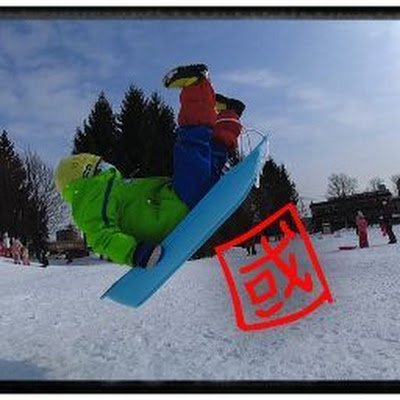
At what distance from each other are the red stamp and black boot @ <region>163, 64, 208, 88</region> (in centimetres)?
86

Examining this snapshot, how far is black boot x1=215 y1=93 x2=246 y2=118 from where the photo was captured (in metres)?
3.59

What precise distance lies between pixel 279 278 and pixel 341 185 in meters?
0.69

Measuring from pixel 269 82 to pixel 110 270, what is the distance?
1409 mm

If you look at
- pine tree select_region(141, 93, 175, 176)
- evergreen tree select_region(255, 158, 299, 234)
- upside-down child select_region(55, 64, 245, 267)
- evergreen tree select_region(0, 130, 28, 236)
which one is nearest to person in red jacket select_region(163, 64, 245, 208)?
upside-down child select_region(55, 64, 245, 267)

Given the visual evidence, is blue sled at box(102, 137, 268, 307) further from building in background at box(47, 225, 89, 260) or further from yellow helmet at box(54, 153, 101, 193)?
yellow helmet at box(54, 153, 101, 193)

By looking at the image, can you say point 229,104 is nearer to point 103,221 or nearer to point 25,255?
point 103,221

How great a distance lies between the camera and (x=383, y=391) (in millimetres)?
3229

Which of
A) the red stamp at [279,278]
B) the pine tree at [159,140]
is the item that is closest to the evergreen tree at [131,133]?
the pine tree at [159,140]

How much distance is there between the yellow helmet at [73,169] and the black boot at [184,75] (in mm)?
578

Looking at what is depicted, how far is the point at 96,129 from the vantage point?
12.0ft

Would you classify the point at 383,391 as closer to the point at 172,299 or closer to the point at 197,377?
the point at 197,377

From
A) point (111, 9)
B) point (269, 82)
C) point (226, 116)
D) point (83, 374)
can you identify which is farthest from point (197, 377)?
point (111, 9)

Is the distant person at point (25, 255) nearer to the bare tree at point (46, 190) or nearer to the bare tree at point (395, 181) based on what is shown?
the bare tree at point (46, 190)

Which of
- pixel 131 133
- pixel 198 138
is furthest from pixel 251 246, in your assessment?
pixel 131 133
